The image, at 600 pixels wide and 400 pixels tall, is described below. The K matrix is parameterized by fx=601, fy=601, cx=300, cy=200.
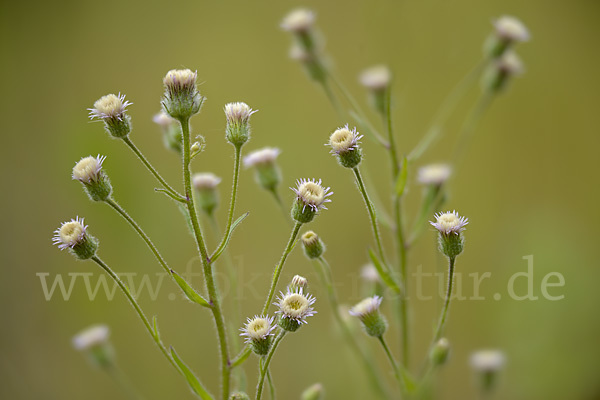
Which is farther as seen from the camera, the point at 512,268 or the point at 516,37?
the point at 512,268

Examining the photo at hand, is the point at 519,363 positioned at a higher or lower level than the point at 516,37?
lower

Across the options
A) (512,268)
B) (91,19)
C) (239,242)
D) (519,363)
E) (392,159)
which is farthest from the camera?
(91,19)

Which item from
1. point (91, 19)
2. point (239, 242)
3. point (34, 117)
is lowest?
point (239, 242)

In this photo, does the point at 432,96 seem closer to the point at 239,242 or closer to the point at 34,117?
the point at 239,242

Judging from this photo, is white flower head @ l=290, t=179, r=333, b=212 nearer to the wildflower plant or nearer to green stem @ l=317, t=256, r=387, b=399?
the wildflower plant

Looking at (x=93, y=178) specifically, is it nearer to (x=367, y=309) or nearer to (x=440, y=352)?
(x=367, y=309)

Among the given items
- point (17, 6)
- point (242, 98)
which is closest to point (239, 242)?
point (242, 98)

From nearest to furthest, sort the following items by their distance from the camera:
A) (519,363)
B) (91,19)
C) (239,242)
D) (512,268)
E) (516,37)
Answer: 1. (516,37)
2. (519,363)
3. (512,268)
4. (239,242)
5. (91,19)
